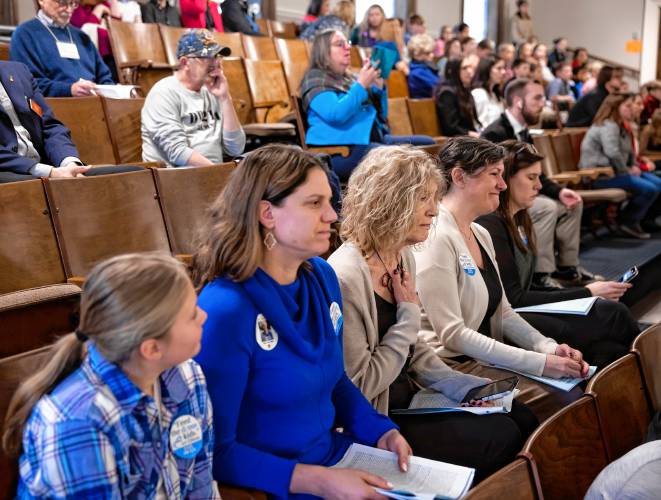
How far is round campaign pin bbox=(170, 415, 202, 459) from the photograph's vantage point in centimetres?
103

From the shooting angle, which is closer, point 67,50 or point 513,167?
point 513,167

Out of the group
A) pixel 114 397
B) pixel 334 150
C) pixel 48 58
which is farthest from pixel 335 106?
pixel 114 397

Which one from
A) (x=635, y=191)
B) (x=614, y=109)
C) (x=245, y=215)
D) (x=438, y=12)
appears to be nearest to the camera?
(x=245, y=215)

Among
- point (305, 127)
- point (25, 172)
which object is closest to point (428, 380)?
point (25, 172)

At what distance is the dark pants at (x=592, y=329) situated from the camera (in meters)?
2.25

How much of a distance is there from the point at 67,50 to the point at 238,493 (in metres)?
2.87

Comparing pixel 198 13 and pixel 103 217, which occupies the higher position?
pixel 198 13

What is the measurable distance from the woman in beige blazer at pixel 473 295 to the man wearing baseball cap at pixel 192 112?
4.17 ft

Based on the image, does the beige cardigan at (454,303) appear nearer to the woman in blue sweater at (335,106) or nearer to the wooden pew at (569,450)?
the wooden pew at (569,450)

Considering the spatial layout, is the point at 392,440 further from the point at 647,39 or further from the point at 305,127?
the point at 647,39

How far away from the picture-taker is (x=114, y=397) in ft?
3.13

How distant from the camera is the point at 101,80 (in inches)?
144

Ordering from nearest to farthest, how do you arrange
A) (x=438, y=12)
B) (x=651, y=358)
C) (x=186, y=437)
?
(x=186, y=437) < (x=651, y=358) < (x=438, y=12)

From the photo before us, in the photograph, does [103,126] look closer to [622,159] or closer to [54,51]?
[54,51]
